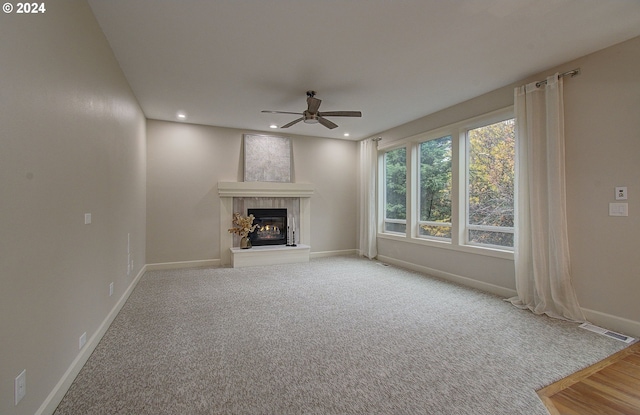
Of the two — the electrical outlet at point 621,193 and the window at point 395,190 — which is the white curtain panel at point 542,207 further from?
the window at point 395,190

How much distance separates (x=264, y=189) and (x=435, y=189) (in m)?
3.29

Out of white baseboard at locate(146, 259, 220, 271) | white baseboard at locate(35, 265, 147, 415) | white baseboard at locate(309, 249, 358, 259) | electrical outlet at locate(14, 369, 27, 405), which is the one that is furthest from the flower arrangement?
electrical outlet at locate(14, 369, 27, 405)

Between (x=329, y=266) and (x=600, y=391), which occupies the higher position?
(x=329, y=266)

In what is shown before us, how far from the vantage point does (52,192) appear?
170 cm

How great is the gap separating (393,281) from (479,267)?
1.24 meters

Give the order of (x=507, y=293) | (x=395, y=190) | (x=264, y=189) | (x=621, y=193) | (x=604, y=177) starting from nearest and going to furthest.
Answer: (x=621, y=193) < (x=604, y=177) < (x=507, y=293) < (x=264, y=189) < (x=395, y=190)

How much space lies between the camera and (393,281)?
450 centimetres

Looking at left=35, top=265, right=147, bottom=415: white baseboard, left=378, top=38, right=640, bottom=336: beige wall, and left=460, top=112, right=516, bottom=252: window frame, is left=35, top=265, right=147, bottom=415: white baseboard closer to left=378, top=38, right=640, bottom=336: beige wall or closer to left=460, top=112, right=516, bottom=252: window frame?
left=378, top=38, right=640, bottom=336: beige wall

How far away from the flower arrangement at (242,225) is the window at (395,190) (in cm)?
291

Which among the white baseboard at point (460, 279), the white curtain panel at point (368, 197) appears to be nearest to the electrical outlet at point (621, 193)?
the white baseboard at point (460, 279)

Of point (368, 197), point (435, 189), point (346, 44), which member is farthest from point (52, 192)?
point (368, 197)

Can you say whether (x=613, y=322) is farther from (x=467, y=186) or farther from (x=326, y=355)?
(x=326, y=355)

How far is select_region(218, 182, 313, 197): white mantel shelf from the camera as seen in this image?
5.67 metres

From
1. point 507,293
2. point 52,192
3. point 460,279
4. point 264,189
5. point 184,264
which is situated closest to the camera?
point 52,192
